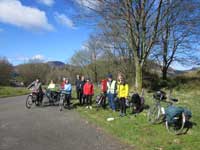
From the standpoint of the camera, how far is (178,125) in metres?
11.4

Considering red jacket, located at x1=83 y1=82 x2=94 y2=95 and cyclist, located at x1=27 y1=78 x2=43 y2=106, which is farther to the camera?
cyclist, located at x1=27 y1=78 x2=43 y2=106

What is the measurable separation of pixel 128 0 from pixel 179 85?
11.7 m

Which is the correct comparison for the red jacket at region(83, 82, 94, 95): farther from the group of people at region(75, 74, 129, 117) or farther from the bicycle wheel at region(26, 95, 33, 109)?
the bicycle wheel at region(26, 95, 33, 109)

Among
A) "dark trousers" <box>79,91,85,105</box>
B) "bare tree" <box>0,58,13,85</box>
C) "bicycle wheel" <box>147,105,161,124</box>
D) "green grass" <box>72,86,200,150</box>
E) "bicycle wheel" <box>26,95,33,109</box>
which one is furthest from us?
"bare tree" <box>0,58,13,85</box>

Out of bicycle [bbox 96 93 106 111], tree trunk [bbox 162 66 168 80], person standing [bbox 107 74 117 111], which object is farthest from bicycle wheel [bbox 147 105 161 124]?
tree trunk [bbox 162 66 168 80]

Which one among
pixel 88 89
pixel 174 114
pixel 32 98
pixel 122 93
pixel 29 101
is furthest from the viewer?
pixel 32 98

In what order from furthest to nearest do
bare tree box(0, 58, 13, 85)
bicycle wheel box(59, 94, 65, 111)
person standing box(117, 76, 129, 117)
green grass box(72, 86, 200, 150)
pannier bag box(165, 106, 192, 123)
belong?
bare tree box(0, 58, 13, 85)
bicycle wheel box(59, 94, 65, 111)
person standing box(117, 76, 129, 117)
pannier bag box(165, 106, 192, 123)
green grass box(72, 86, 200, 150)

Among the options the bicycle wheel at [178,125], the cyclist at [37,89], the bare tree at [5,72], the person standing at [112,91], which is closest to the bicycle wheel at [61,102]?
the cyclist at [37,89]

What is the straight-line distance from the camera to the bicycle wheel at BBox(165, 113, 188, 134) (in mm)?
10957

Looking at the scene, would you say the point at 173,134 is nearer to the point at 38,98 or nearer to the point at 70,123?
the point at 70,123

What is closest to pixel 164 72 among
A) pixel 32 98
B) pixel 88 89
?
pixel 88 89

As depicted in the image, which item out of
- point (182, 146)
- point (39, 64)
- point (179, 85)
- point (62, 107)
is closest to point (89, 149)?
point (182, 146)

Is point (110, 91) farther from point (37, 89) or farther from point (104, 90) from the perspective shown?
point (37, 89)

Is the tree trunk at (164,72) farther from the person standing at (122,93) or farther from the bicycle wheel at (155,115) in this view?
the bicycle wheel at (155,115)
